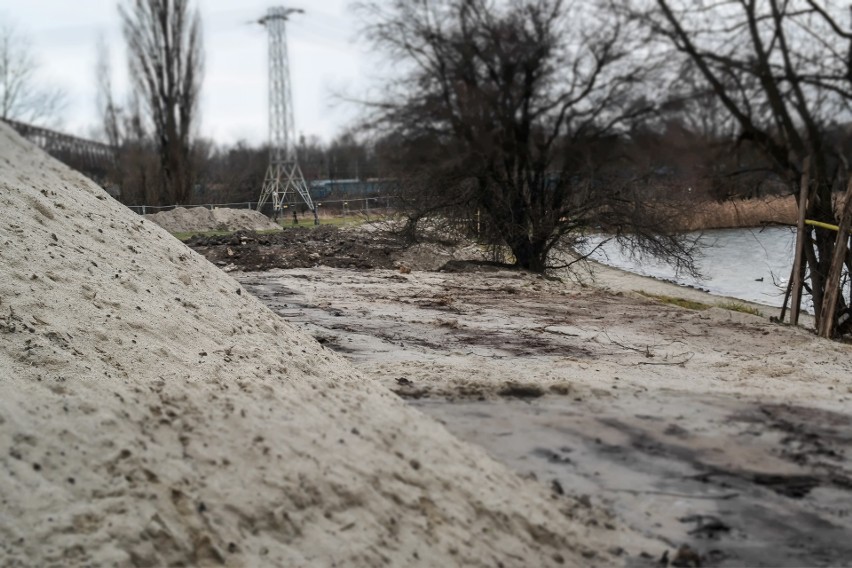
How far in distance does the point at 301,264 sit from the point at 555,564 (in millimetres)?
13905

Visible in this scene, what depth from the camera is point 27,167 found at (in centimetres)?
688

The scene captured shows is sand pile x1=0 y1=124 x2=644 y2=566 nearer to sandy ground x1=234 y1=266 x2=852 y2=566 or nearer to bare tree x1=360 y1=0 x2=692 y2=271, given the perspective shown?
sandy ground x1=234 y1=266 x2=852 y2=566

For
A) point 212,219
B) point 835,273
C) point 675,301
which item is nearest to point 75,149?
point 835,273

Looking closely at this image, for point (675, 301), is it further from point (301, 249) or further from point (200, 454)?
point (200, 454)

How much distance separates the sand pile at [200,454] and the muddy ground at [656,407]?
43 centimetres

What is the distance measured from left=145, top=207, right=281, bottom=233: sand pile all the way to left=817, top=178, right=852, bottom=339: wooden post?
7372 millimetres

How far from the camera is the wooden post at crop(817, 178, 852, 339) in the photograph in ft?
30.3

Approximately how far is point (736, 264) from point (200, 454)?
48.8 feet

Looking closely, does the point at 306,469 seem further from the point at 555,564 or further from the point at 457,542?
the point at 555,564

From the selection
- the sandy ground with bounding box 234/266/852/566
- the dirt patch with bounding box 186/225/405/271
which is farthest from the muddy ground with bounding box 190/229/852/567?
the dirt patch with bounding box 186/225/405/271

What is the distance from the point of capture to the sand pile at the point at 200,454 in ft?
12.3

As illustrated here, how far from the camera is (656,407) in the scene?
6.05 m

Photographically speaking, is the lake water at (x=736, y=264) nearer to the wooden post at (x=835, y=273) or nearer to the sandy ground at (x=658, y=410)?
the wooden post at (x=835, y=273)

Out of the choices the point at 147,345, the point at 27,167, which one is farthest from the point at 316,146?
the point at 147,345
